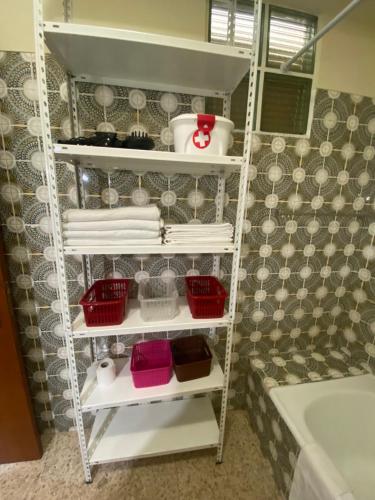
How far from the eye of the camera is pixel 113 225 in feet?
2.94

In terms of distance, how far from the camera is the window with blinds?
113 centimetres

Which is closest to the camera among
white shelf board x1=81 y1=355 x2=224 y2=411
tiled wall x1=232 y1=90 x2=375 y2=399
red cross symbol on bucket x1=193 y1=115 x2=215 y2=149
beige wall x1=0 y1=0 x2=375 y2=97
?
red cross symbol on bucket x1=193 y1=115 x2=215 y2=149

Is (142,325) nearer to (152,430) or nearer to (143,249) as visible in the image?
(143,249)

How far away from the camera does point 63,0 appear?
965 mm

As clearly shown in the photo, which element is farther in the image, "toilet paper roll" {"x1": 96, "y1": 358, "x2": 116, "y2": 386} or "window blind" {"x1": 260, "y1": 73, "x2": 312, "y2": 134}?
"window blind" {"x1": 260, "y1": 73, "x2": 312, "y2": 134}

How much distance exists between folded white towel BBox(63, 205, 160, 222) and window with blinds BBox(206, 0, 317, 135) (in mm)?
634

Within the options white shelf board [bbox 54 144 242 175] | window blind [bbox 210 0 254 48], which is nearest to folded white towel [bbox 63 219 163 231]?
white shelf board [bbox 54 144 242 175]

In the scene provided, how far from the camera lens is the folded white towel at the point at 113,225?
0.88 m

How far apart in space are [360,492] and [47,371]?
1.68 metres

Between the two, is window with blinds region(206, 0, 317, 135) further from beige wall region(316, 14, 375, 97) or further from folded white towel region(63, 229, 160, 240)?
folded white towel region(63, 229, 160, 240)

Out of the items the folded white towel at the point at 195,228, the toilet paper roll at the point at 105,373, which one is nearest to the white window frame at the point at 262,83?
the folded white towel at the point at 195,228

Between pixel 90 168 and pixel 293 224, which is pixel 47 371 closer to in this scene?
pixel 90 168

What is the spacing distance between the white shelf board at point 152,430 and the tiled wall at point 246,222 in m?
0.28

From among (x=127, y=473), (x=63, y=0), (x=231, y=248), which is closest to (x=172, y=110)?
(x=63, y=0)
